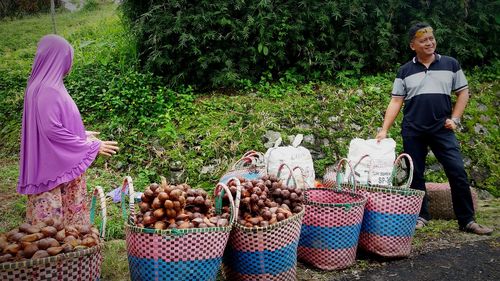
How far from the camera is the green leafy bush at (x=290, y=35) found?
698cm

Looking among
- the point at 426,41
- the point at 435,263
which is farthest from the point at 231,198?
the point at 426,41

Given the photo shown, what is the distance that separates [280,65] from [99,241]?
547 cm

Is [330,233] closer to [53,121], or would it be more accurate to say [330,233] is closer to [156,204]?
[156,204]

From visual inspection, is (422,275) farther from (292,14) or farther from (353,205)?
(292,14)

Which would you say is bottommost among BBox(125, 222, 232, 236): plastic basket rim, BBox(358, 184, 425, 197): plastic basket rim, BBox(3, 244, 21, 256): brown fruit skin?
BBox(358, 184, 425, 197): plastic basket rim

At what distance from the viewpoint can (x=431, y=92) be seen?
444 cm

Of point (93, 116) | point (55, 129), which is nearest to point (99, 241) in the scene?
point (55, 129)

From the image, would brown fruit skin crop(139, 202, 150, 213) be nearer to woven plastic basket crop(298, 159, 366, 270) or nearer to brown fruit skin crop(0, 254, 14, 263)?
brown fruit skin crop(0, 254, 14, 263)

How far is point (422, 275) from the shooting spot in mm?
3559

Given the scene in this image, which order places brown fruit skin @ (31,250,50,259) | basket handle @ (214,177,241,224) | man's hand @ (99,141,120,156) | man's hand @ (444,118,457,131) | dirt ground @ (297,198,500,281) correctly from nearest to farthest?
brown fruit skin @ (31,250,50,259), basket handle @ (214,177,241,224), man's hand @ (99,141,120,156), dirt ground @ (297,198,500,281), man's hand @ (444,118,457,131)

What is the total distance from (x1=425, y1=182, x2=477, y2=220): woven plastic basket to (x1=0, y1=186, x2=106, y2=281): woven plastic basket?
156 inches

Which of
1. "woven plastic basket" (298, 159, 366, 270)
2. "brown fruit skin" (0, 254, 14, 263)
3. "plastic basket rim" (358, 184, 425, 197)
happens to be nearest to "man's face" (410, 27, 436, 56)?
"plastic basket rim" (358, 184, 425, 197)

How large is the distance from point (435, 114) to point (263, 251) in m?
2.44

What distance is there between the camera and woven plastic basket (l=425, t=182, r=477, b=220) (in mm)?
5109
